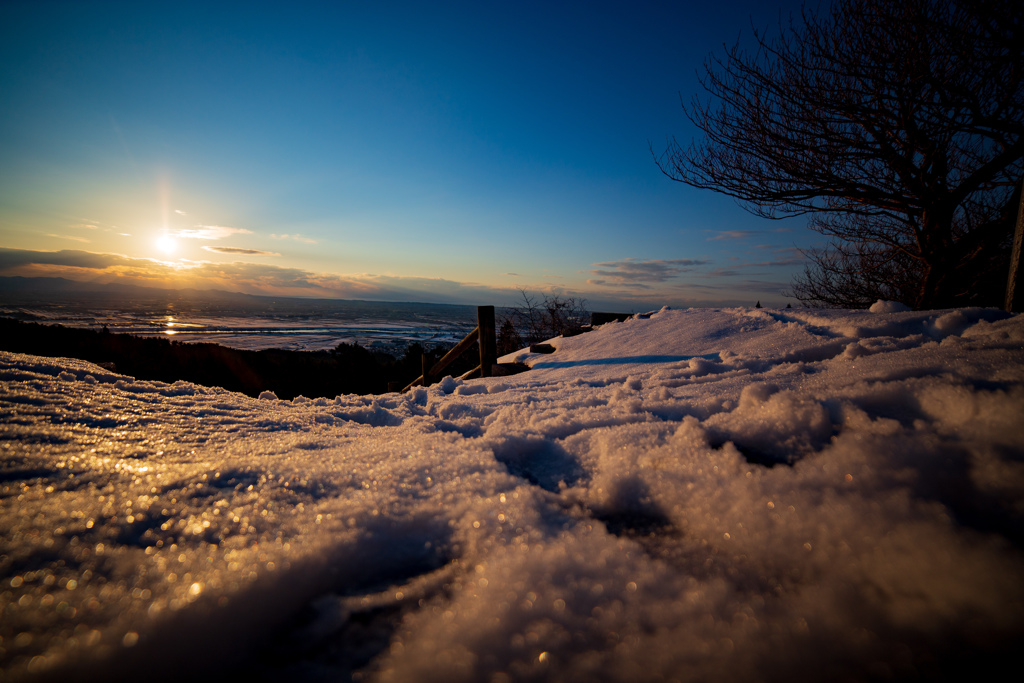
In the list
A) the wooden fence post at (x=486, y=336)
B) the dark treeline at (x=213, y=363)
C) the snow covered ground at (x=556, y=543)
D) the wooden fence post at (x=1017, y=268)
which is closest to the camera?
the snow covered ground at (x=556, y=543)

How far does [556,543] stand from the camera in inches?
38.4

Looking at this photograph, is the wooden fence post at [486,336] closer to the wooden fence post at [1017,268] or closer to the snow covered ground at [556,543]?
Result: the snow covered ground at [556,543]

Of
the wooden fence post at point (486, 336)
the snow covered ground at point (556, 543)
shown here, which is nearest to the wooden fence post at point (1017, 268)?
the snow covered ground at point (556, 543)

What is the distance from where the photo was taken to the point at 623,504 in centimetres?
121

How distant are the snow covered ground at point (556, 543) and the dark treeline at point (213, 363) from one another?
20.8 ft

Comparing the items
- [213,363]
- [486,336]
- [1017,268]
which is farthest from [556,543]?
[213,363]

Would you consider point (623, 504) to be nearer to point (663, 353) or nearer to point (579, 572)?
point (579, 572)

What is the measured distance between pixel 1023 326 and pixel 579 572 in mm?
2505

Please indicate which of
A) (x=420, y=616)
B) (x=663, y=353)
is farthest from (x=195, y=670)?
(x=663, y=353)

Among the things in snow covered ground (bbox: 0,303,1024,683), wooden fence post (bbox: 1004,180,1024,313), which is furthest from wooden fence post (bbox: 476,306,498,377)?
wooden fence post (bbox: 1004,180,1024,313)

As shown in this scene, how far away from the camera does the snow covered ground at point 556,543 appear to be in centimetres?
66

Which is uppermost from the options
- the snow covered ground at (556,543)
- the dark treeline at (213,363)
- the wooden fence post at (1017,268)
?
the wooden fence post at (1017,268)

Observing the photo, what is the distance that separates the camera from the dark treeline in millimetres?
8133

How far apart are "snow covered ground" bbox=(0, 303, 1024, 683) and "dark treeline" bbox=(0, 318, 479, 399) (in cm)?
633
